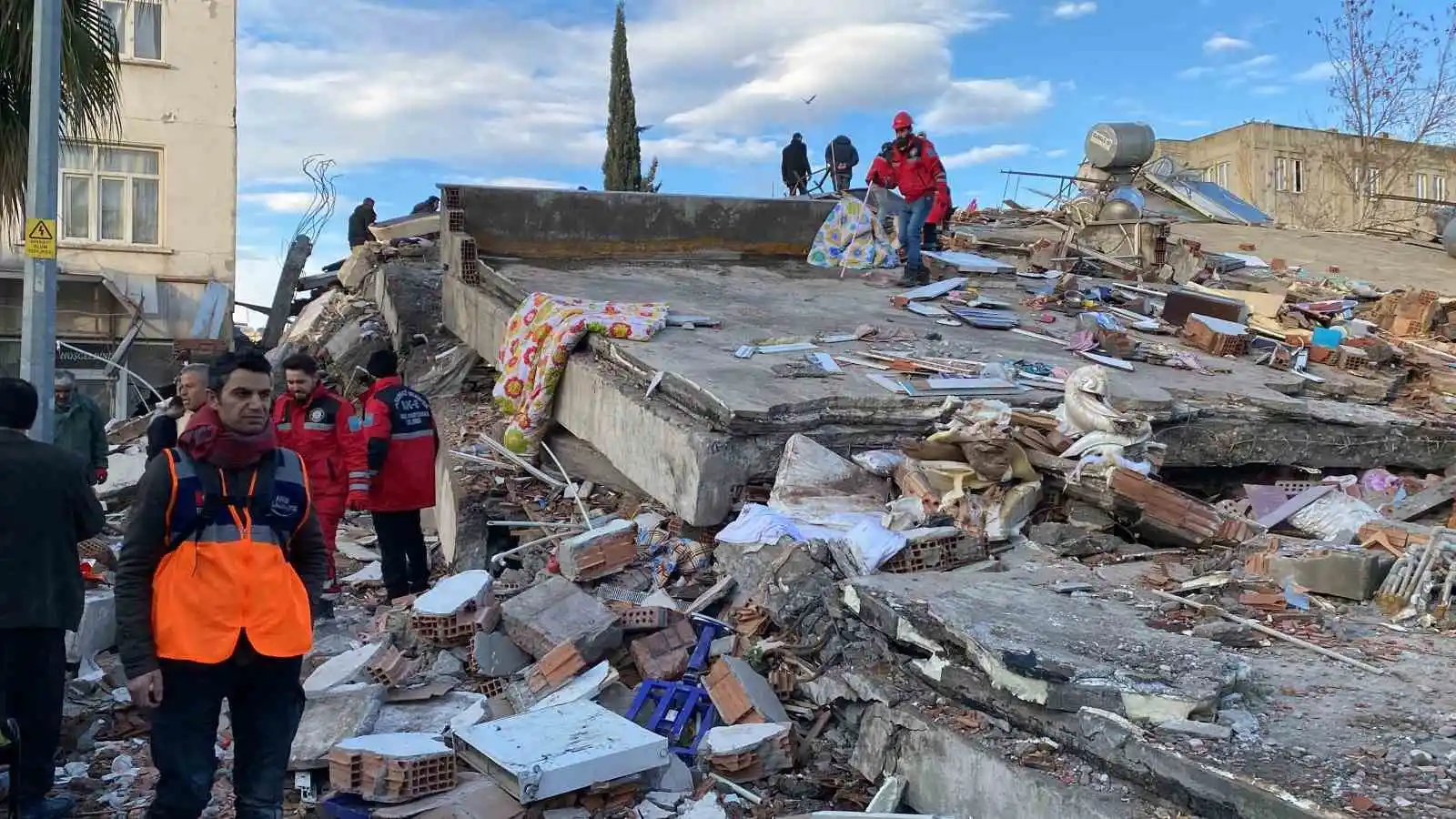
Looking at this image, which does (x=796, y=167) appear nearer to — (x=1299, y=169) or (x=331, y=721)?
(x=331, y=721)

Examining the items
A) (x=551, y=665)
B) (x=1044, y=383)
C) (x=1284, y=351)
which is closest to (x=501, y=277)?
(x=1044, y=383)

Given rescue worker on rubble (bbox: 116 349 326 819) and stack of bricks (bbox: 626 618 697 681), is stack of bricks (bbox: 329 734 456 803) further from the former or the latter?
stack of bricks (bbox: 626 618 697 681)

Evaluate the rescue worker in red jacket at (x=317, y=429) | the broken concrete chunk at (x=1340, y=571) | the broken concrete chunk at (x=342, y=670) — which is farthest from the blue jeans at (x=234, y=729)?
the broken concrete chunk at (x=1340, y=571)

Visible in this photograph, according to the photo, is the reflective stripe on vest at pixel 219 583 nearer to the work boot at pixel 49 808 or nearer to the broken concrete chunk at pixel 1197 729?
the work boot at pixel 49 808

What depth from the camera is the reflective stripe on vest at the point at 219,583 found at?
3.23m

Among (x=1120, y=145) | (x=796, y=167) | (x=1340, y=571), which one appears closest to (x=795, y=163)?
(x=796, y=167)

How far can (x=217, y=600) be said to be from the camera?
3.25 meters

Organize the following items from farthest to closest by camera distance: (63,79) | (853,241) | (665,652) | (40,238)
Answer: (853,241)
(63,79)
(40,238)
(665,652)

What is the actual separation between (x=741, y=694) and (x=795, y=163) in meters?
15.6

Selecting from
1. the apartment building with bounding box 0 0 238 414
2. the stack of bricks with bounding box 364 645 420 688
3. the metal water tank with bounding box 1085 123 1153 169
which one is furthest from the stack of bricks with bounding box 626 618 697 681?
the apartment building with bounding box 0 0 238 414

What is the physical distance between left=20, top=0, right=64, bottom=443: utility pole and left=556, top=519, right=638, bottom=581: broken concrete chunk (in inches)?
139

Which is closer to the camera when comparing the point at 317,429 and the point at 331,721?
the point at 331,721

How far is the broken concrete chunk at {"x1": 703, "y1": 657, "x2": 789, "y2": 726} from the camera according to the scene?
439 centimetres

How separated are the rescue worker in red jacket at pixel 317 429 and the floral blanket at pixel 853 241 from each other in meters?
6.96
